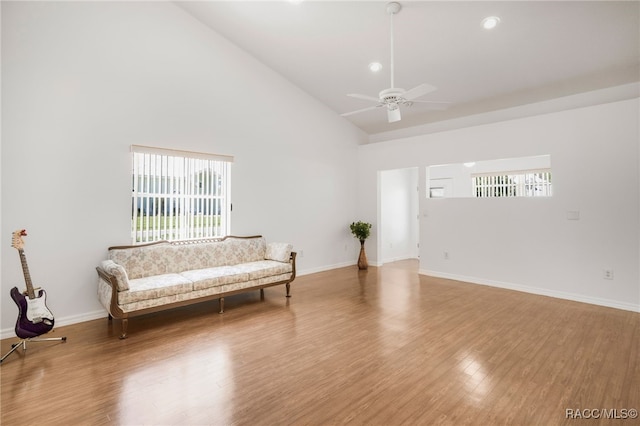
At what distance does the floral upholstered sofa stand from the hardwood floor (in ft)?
1.07

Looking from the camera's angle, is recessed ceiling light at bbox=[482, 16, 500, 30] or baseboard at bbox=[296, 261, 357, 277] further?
baseboard at bbox=[296, 261, 357, 277]

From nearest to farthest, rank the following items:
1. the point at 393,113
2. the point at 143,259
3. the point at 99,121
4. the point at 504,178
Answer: the point at 393,113 → the point at 99,121 → the point at 143,259 → the point at 504,178

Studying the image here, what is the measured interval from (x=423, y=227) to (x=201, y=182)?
4435 millimetres

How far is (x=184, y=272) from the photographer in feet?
14.3

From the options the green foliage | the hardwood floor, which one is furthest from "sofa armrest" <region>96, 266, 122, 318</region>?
the green foliage

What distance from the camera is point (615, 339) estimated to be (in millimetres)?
3227

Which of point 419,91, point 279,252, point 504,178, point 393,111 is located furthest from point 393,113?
point 504,178

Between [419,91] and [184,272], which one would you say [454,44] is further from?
[184,272]

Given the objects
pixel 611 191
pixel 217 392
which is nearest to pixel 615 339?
pixel 611 191

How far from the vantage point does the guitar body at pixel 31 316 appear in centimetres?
297

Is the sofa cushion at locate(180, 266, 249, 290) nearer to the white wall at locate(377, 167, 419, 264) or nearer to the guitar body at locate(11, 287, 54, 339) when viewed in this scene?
the guitar body at locate(11, 287, 54, 339)

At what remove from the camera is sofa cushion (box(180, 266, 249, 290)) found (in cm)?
400

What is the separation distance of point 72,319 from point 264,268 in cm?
246

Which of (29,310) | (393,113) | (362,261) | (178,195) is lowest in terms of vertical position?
(362,261)
